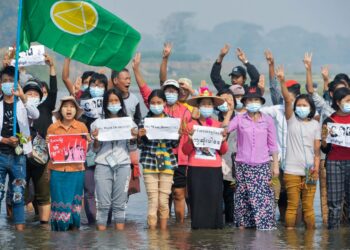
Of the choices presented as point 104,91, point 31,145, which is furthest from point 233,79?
point 31,145

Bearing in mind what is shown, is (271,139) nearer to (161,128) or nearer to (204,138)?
(204,138)

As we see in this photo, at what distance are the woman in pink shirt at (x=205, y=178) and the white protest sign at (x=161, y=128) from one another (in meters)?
0.20

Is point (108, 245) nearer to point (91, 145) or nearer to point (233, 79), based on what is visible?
point (91, 145)

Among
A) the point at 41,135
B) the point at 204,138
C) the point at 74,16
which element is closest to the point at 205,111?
the point at 204,138

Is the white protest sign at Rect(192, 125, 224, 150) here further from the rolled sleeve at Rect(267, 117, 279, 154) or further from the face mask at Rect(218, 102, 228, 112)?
the face mask at Rect(218, 102, 228, 112)

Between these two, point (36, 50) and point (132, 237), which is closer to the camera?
point (132, 237)

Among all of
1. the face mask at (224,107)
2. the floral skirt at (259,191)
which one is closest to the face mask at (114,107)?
the face mask at (224,107)

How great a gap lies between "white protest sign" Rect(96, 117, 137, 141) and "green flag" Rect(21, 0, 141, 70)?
0.70 m

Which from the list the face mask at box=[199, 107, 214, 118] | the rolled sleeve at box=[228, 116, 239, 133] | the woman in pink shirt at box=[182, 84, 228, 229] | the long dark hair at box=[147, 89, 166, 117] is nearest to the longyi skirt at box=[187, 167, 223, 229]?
the woman in pink shirt at box=[182, 84, 228, 229]

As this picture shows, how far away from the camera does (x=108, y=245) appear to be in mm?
13266

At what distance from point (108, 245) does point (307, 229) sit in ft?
8.84

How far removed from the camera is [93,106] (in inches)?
589

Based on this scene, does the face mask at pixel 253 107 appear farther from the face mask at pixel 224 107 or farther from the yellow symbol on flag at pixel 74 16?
the yellow symbol on flag at pixel 74 16

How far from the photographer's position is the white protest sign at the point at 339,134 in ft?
47.6
